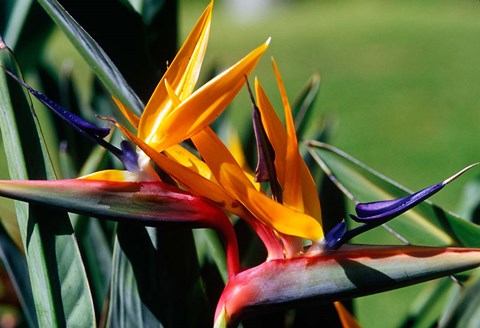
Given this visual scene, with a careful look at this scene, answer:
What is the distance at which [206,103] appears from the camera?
58 cm

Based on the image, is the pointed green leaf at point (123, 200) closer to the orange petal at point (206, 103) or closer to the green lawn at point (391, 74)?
the orange petal at point (206, 103)

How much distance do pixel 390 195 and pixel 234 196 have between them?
24cm

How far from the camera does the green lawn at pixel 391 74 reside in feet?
10.2

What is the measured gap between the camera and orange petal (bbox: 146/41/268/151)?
1.88 feet

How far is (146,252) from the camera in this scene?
0.66m

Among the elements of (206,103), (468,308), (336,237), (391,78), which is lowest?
(391,78)

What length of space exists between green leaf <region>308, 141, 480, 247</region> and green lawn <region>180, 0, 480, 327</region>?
914 mm

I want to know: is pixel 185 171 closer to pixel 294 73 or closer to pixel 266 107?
pixel 266 107

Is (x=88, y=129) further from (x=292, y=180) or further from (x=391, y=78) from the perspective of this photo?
(x=391, y=78)

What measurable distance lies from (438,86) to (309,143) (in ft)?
11.0

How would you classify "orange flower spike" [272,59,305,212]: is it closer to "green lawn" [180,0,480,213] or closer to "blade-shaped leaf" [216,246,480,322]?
"blade-shaped leaf" [216,246,480,322]

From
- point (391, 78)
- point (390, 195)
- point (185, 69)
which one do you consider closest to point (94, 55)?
point (185, 69)

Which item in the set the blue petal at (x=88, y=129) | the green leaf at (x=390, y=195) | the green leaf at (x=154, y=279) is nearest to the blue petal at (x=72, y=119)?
the blue petal at (x=88, y=129)

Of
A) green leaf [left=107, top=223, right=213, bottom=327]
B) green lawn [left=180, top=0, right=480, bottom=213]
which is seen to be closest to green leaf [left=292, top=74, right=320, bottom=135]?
green leaf [left=107, top=223, right=213, bottom=327]
